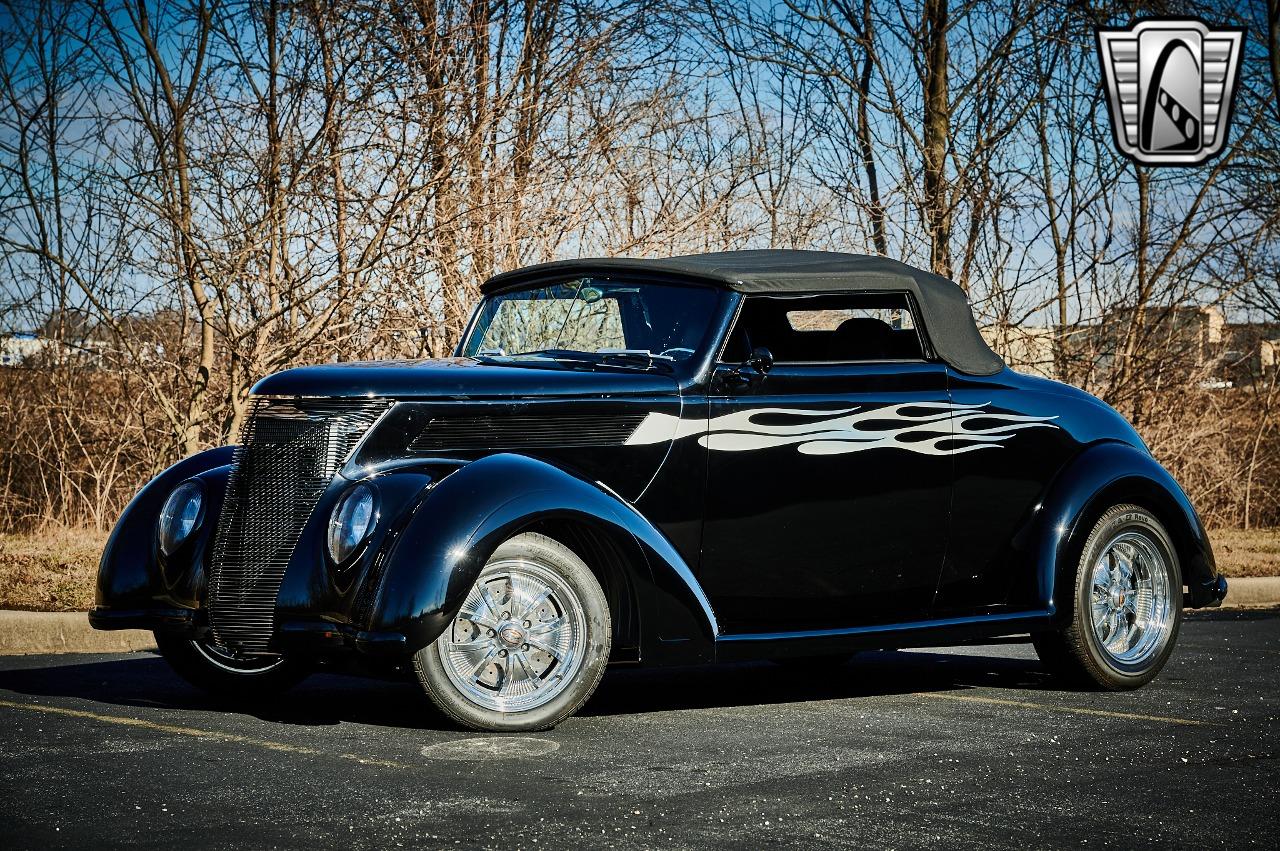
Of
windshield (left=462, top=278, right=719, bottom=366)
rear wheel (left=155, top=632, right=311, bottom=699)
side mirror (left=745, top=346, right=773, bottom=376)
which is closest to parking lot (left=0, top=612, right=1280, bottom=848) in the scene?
rear wheel (left=155, top=632, right=311, bottom=699)

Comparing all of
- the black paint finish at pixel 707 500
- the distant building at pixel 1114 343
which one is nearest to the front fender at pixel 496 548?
the black paint finish at pixel 707 500

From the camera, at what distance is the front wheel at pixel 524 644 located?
5.53m

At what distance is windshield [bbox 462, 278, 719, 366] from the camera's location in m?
6.44

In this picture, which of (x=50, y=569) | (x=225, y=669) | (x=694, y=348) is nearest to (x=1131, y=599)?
(x=694, y=348)

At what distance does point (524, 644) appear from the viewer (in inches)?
221

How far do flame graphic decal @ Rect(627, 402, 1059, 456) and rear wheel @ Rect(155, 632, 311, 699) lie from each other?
1.91m

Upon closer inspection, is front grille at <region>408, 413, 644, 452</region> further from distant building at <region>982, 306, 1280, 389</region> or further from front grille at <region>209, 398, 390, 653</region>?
distant building at <region>982, 306, 1280, 389</region>

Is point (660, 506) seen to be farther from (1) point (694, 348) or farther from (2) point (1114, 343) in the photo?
(2) point (1114, 343)

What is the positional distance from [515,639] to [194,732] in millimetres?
1263

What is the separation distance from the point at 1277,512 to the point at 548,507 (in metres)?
12.6

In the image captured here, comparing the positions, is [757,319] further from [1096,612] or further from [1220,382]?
[1220,382]

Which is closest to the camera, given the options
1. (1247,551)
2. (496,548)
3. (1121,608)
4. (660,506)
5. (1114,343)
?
(496,548)

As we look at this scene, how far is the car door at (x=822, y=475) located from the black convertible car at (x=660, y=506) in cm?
1

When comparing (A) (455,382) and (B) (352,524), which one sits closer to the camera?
(B) (352,524)
